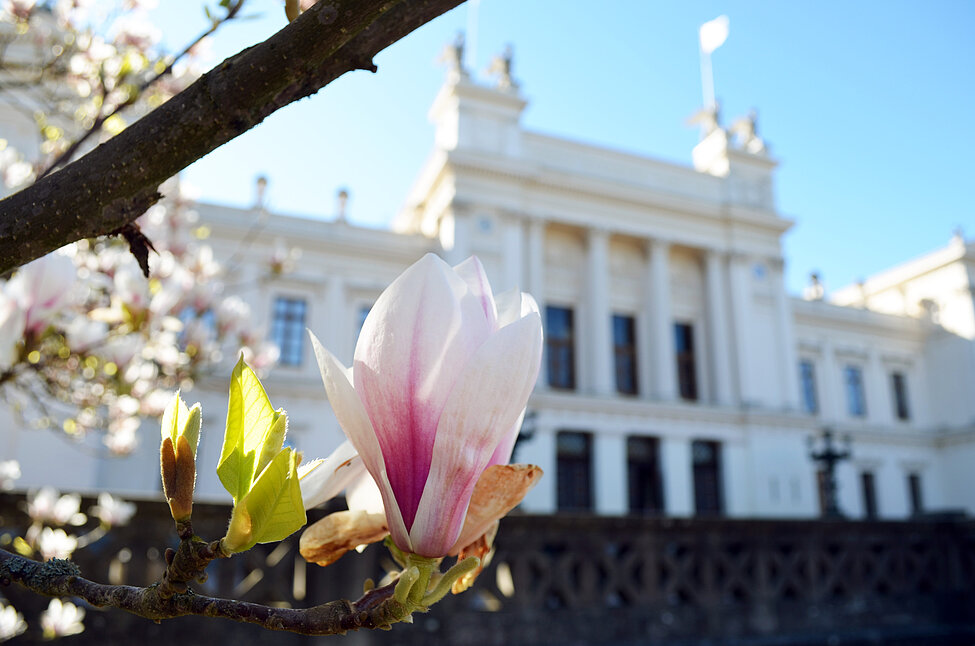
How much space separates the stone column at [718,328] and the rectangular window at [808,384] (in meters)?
5.50

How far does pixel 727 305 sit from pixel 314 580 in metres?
22.2

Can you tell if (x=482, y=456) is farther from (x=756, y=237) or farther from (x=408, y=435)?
(x=756, y=237)

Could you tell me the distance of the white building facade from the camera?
20.1 meters

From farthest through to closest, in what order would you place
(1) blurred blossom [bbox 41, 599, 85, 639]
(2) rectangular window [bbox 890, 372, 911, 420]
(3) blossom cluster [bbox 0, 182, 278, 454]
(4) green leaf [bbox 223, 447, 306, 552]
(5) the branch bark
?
1. (2) rectangular window [bbox 890, 372, 911, 420]
2. (1) blurred blossom [bbox 41, 599, 85, 639]
3. (3) blossom cluster [bbox 0, 182, 278, 454]
4. (5) the branch bark
5. (4) green leaf [bbox 223, 447, 306, 552]

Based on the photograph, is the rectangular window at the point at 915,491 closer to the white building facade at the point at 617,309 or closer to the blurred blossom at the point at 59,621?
the white building facade at the point at 617,309

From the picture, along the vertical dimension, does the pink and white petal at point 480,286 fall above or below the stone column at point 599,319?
below

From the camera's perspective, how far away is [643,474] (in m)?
22.0

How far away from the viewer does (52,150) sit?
3.43 m

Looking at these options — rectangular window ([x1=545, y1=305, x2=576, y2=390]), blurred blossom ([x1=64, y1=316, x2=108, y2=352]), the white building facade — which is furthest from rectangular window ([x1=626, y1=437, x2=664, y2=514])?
blurred blossom ([x1=64, y1=316, x2=108, y2=352])

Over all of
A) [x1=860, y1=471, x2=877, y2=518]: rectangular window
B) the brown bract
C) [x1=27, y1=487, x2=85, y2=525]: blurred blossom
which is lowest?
the brown bract

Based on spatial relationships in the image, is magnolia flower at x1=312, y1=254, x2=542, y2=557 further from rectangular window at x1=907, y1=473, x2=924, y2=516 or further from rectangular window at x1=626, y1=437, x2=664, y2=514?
rectangular window at x1=907, y1=473, x2=924, y2=516

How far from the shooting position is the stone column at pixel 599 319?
2144 cm

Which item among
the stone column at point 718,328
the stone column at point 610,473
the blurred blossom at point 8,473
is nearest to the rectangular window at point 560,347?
the stone column at point 610,473

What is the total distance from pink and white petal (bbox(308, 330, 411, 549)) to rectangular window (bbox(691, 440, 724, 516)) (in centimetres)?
2324
